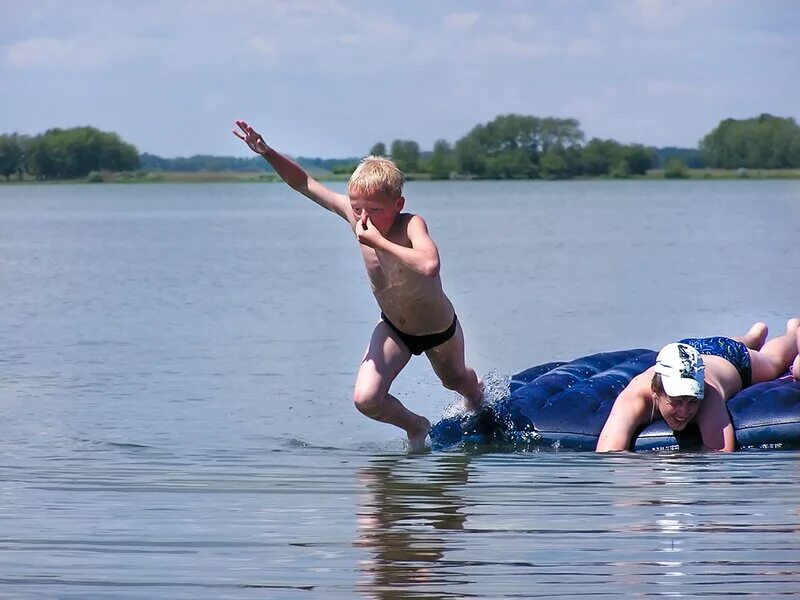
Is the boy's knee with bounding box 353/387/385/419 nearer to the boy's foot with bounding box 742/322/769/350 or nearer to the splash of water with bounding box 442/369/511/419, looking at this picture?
the splash of water with bounding box 442/369/511/419

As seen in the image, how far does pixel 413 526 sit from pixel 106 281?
917 inches

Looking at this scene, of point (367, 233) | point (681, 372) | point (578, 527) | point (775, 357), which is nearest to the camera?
point (578, 527)

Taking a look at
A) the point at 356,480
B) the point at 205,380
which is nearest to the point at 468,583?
the point at 356,480

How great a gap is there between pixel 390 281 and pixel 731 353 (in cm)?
250

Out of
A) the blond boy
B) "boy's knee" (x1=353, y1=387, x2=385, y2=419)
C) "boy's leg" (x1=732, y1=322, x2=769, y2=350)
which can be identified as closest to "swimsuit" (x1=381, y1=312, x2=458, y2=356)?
the blond boy

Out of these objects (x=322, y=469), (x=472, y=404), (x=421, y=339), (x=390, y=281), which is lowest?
(x=322, y=469)

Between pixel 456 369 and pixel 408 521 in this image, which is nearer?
pixel 408 521

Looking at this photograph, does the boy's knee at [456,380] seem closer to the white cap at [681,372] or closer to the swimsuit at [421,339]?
the swimsuit at [421,339]

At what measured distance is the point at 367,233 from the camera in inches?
337

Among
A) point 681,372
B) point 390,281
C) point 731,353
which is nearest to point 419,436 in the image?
point 390,281

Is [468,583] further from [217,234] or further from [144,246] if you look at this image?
[217,234]

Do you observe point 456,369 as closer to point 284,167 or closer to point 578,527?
point 284,167

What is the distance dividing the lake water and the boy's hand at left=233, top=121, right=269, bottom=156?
194 cm

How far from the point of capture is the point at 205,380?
15000 mm
